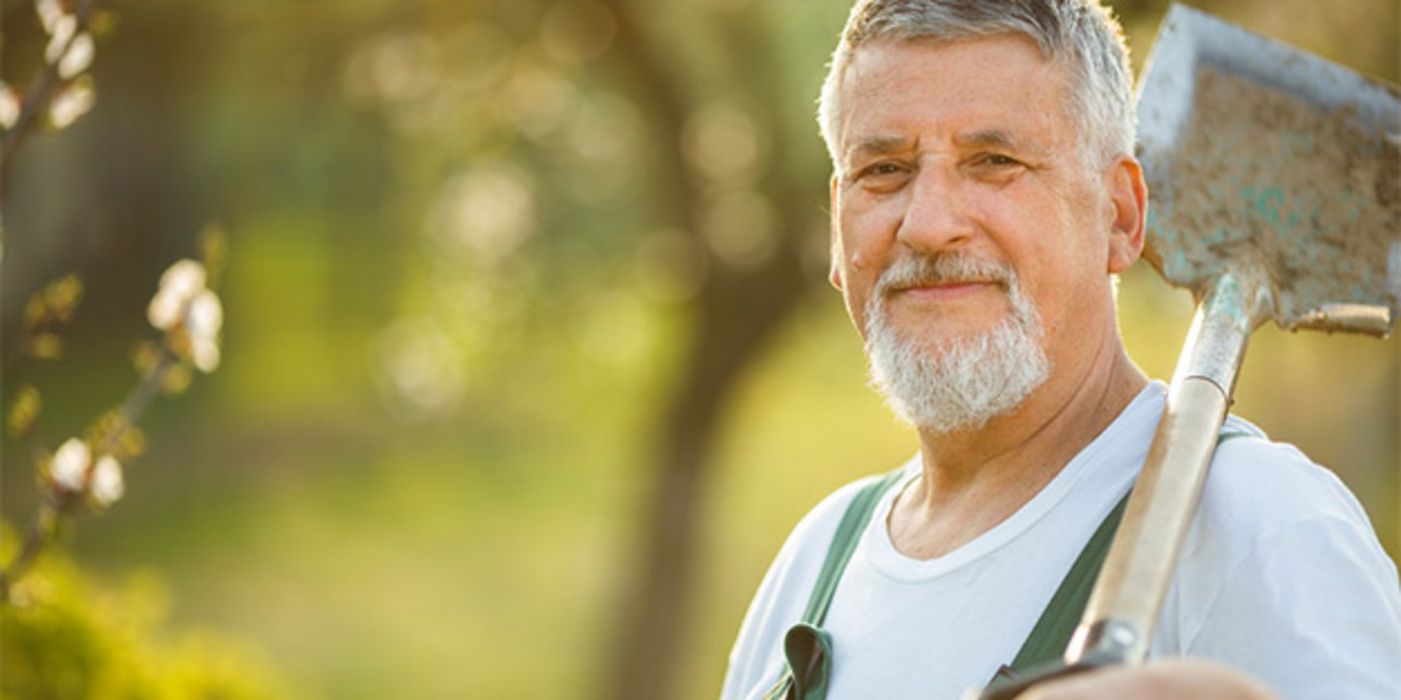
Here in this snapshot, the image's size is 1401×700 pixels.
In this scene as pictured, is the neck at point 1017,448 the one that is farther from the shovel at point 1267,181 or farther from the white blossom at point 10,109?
the white blossom at point 10,109

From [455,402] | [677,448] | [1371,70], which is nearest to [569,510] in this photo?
[455,402]

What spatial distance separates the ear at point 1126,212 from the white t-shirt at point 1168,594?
0.19 m

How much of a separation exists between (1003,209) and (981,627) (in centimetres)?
49

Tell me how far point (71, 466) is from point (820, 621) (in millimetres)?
1407

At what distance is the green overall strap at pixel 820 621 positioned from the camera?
6.95 ft

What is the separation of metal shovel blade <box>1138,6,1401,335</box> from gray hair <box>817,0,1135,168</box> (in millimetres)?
357

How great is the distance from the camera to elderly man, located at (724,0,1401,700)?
193 centimetres

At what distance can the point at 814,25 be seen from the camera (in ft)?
26.4

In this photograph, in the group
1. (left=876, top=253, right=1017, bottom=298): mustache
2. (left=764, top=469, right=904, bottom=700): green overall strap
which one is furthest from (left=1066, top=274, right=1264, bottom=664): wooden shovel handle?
(left=764, top=469, right=904, bottom=700): green overall strap

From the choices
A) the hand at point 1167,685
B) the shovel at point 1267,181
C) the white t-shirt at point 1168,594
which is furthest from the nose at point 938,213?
the hand at point 1167,685

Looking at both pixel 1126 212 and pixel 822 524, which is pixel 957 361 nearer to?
pixel 1126 212

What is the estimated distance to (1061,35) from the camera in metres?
2.07

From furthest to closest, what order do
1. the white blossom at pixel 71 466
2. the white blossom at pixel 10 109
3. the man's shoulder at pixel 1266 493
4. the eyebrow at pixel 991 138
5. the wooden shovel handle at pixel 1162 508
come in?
the white blossom at pixel 71 466 → the white blossom at pixel 10 109 → the eyebrow at pixel 991 138 → the man's shoulder at pixel 1266 493 → the wooden shovel handle at pixel 1162 508

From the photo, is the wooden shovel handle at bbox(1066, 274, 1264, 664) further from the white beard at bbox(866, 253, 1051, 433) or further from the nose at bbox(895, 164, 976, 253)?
the nose at bbox(895, 164, 976, 253)
